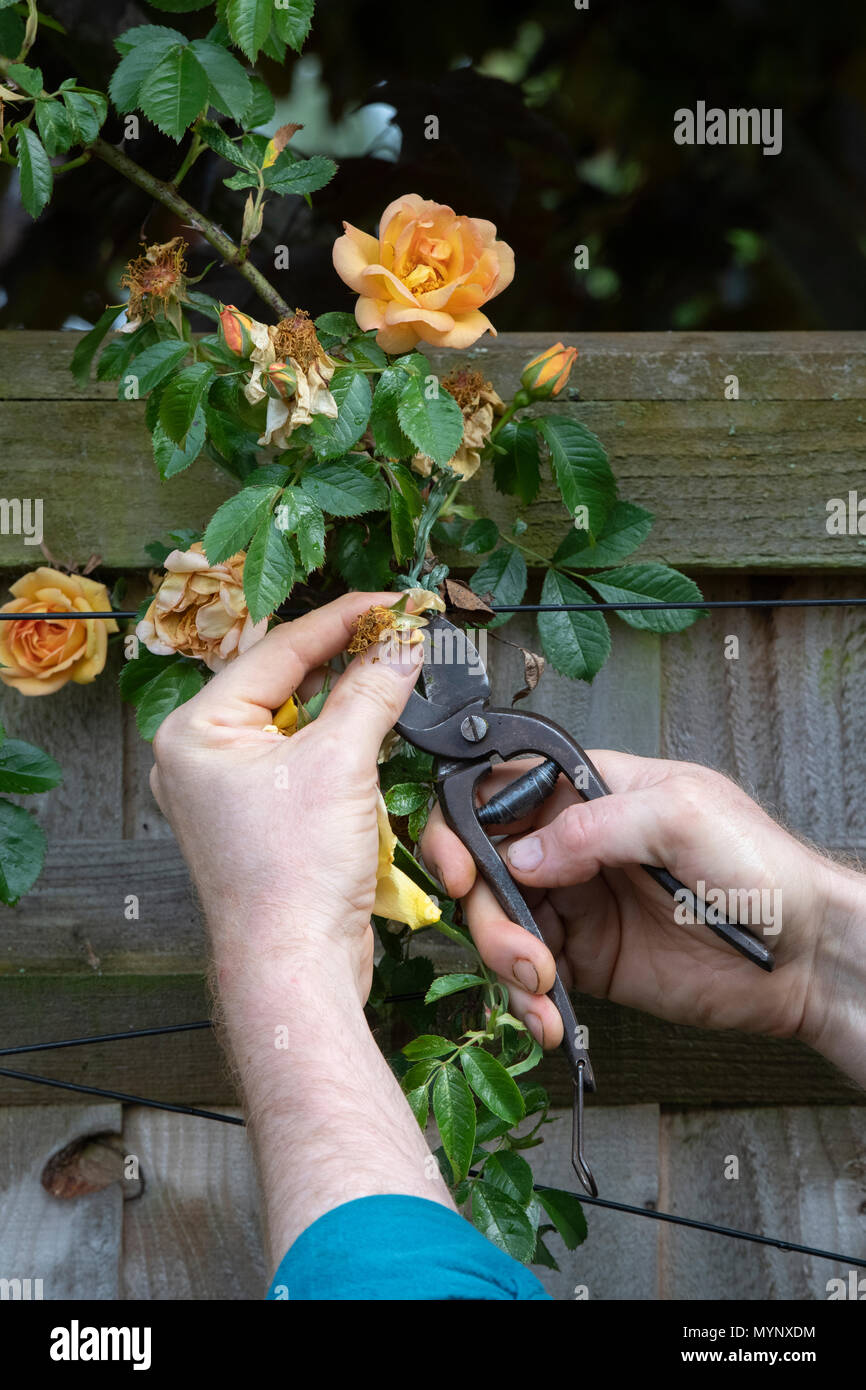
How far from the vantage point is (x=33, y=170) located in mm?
819

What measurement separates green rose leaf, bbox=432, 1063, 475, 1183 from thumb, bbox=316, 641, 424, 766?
268 millimetres

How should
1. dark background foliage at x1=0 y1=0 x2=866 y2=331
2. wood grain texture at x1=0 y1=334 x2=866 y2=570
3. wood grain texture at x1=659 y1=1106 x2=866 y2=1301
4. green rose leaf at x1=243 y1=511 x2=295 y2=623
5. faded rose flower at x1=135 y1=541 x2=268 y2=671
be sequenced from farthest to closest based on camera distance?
dark background foliage at x1=0 y1=0 x2=866 y2=331 → wood grain texture at x1=659 y1=1106 x2=866 y2=1301 → wood grain texture at x1=0 y1=334 x2=866 y2=570 → faded rose flower at x1=135 y1=541 x2=268 y2=671 → green rose leaf at x1=243 y1=511 x2=295 y2=623

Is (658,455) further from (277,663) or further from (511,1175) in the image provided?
(511,1175)

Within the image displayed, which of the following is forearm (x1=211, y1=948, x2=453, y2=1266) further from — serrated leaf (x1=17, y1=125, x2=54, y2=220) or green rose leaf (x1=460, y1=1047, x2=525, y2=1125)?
serrated leaf (x1=17, y1=125, x2=54, y2=220)

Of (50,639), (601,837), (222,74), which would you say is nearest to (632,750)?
(601,837)

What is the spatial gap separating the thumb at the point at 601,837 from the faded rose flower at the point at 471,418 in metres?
0.30

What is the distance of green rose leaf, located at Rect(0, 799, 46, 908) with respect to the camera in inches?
37.4

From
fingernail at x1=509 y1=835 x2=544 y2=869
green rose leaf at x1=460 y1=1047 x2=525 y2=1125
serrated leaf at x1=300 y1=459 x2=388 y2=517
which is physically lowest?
green rose leaf at x1=460 y1=1047 x2=525 y2=1125

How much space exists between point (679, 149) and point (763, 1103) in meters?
1.25

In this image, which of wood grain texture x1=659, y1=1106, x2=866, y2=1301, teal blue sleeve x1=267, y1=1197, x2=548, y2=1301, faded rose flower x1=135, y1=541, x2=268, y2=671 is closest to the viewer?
teal blue sleeve x1=267, y1=1197, x2=548, y2=1301

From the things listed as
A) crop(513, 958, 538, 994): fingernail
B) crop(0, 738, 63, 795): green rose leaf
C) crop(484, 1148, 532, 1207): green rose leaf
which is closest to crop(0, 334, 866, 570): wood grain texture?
crop(0, 738, 63, 795): green rose leaf

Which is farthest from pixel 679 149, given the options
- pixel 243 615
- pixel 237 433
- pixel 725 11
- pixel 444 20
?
pixel 243 615

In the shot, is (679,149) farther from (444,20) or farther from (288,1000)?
(288,1000)

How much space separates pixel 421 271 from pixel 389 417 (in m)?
0.13
